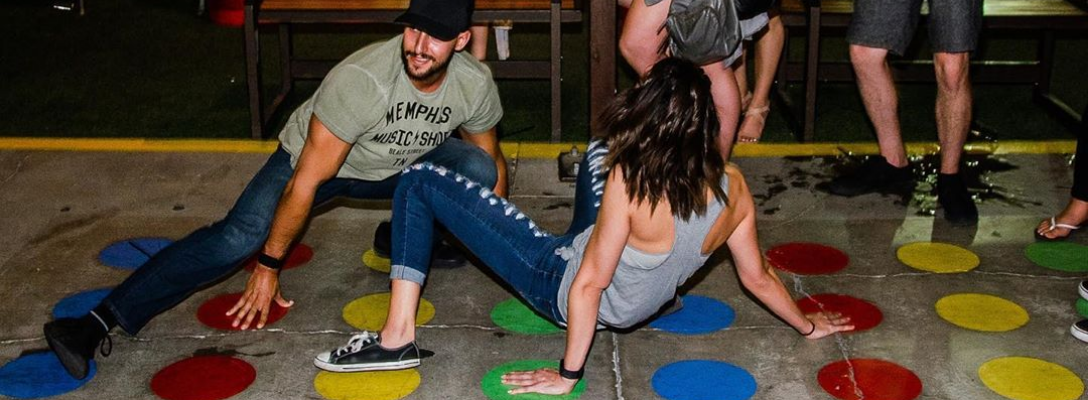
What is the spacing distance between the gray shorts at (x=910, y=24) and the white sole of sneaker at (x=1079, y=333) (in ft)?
4.33

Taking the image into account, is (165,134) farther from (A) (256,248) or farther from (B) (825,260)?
(B) (825,260)

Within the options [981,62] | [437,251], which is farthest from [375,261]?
[981,62]

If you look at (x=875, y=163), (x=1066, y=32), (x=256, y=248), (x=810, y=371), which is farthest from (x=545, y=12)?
(x=1066, y=32)

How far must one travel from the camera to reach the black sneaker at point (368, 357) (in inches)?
155

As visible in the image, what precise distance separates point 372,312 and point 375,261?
449 millimetres

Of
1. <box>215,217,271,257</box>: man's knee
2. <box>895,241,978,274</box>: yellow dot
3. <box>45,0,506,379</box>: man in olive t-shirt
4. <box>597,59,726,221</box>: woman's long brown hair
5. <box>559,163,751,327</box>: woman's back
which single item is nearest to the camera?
<box>597,59,726,221</box>: woman's long brown hair

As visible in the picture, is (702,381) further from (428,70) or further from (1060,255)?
(1060,255)

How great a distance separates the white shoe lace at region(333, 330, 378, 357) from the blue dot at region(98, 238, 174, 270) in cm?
116

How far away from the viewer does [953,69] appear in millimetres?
5113

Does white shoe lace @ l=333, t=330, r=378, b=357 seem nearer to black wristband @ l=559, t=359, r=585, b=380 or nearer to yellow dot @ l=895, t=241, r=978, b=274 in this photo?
black wristband @ l=559, t=359, r=585, b=380

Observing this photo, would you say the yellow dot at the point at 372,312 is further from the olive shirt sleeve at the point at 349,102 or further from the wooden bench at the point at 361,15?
the wooden bench at the point at 361,15

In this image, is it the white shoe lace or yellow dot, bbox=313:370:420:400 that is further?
the white shoe lace

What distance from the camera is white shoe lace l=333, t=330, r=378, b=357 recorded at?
156 inches

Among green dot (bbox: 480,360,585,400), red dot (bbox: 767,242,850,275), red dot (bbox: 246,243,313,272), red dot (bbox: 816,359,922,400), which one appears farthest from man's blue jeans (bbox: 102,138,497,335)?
red dot (bbox: 816,359,922,400)
